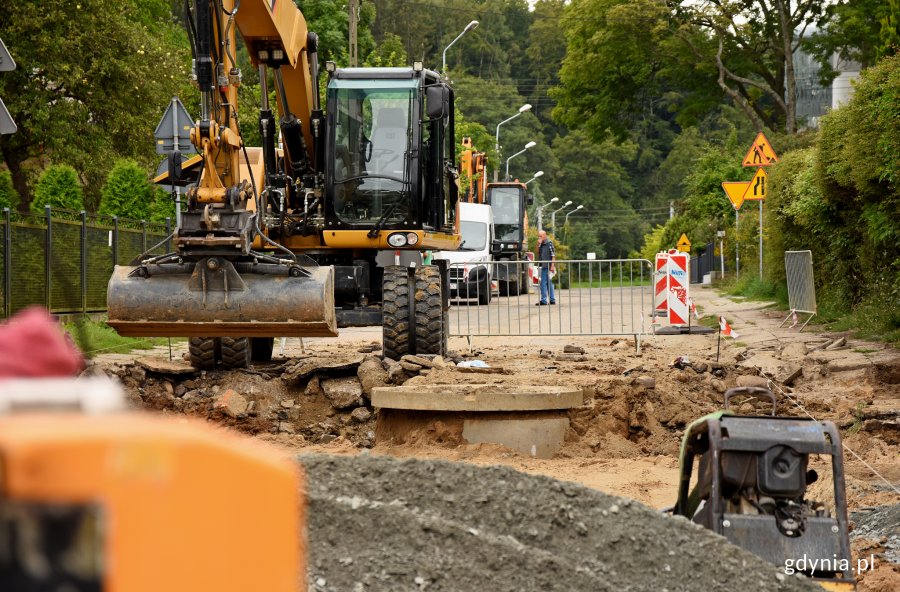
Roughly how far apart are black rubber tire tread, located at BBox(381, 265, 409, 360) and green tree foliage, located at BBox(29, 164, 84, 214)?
15502 mm

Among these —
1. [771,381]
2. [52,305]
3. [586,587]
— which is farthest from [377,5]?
[586,587]

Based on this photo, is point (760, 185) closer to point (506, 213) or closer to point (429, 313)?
point (429, 313)

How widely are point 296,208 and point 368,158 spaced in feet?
3.71

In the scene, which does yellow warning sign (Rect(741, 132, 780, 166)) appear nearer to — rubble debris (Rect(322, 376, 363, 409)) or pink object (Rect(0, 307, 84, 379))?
rubble debris (Rect(322, 376, 363, 409))

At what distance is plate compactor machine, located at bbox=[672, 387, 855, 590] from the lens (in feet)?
16.5

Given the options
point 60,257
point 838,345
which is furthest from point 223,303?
point 60,257

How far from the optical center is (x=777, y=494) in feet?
17.0

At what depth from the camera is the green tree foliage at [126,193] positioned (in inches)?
1128

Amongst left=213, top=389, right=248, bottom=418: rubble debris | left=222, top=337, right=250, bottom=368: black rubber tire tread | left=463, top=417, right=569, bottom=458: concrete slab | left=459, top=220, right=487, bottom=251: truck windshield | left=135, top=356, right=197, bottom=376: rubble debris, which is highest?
left=459, top=220, right=487, bottom=251: truck windshield

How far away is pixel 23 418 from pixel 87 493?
0.13 meters

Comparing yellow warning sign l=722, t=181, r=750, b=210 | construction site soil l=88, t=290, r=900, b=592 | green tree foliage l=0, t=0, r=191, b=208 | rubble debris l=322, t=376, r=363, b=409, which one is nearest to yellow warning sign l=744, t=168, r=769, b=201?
yellow warning sign l=722, t=181, r=750, b=210

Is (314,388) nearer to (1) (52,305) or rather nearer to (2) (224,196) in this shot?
(2) (224,196)

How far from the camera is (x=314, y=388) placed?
12.0 m
